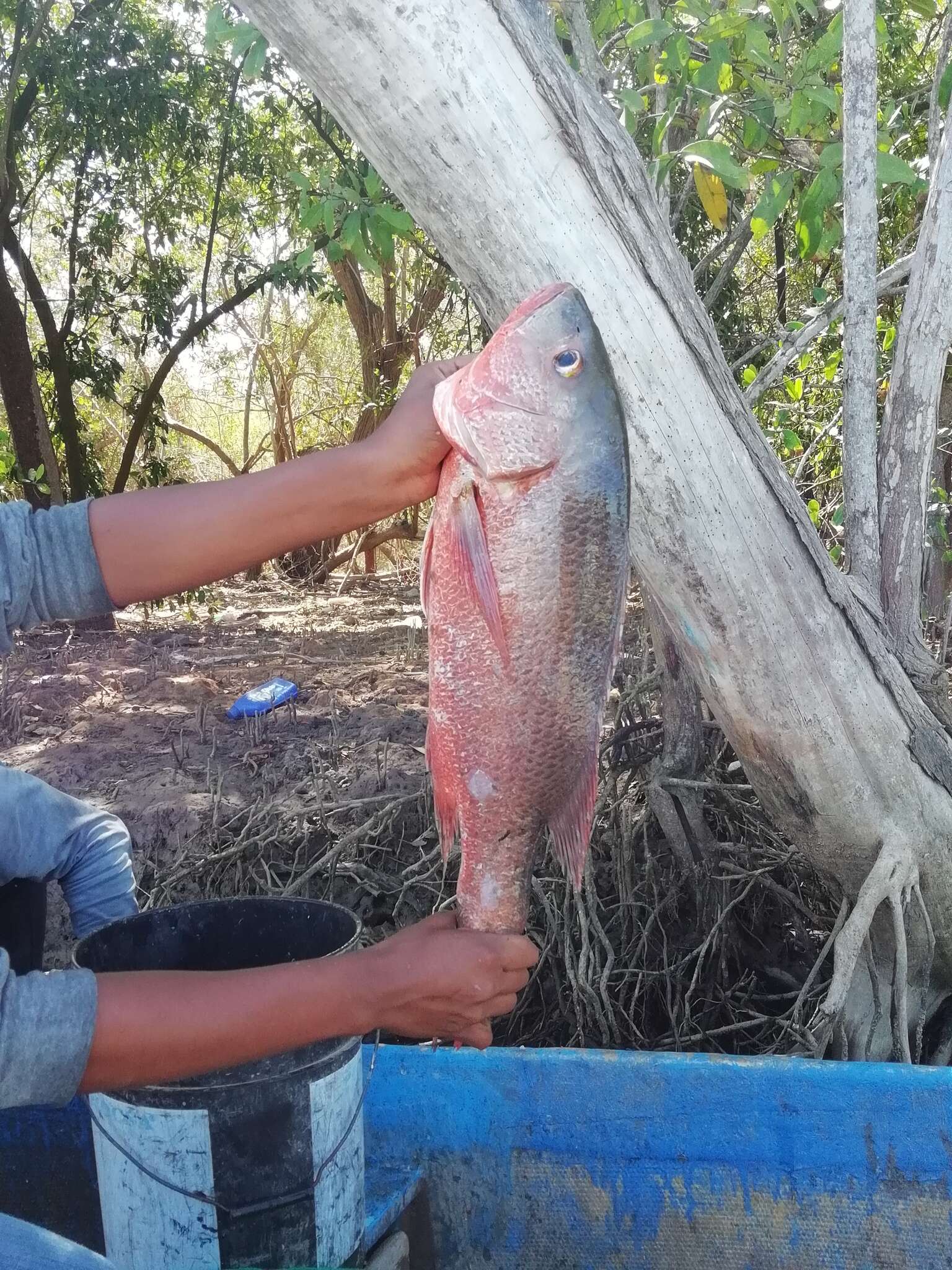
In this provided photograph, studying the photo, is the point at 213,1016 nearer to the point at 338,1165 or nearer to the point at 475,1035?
the point at 475,1035

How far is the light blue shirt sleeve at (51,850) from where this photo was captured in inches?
61.9

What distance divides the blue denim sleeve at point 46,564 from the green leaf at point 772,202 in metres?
1.99

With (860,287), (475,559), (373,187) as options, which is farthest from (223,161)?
(475,559)

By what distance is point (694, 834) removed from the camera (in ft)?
12.5

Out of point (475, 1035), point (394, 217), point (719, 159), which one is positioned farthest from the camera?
point (394, 217)

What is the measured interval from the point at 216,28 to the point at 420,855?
2855mm

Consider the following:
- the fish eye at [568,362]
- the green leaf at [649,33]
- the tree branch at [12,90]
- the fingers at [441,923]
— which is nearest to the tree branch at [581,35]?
the green leaf at [649,33]

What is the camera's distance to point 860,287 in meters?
3.04

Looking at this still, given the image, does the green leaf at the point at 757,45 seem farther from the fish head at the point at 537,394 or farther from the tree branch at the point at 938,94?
the fish head at the point at 537,394

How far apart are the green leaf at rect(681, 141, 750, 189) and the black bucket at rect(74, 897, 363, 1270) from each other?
1.91m

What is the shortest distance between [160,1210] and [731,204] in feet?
16.6

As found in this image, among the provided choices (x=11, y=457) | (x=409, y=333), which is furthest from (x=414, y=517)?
(x=11, y=457)

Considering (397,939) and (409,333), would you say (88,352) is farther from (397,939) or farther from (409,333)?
(397,939)

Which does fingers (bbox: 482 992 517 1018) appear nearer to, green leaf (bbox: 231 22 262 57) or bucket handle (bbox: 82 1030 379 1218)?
bucket handle (bbox: 82 1030 379 1218)
